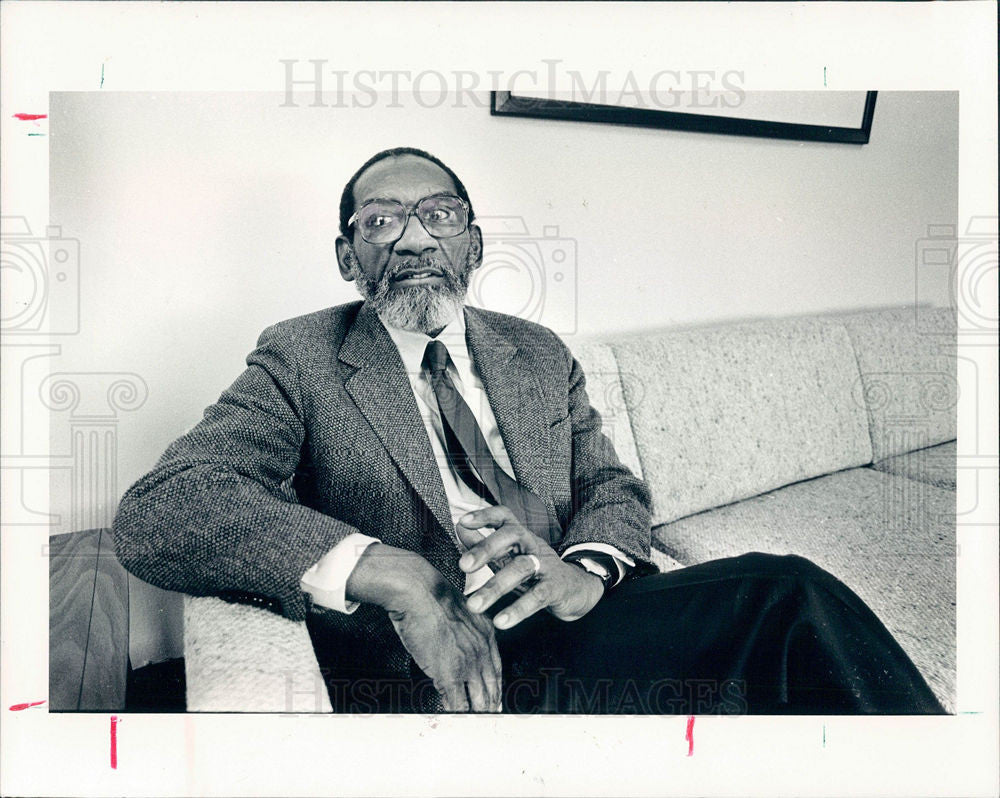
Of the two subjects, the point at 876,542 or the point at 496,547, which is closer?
the point at 496,547

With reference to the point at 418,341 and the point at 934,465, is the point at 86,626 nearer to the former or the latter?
the point at 418,341

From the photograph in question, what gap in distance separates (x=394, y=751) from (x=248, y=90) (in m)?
1.04

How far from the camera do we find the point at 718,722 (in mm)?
1136

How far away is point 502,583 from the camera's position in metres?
1.05

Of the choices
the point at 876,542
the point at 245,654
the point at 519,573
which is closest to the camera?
the point at 245,654

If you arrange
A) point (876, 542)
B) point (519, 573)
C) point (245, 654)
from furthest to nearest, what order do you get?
point (876, 542) → point (519, 573) → point (245, 654)

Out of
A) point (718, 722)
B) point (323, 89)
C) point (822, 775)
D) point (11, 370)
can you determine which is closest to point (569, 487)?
point (718, 722)

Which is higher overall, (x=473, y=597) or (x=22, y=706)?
(x=473, y=597)

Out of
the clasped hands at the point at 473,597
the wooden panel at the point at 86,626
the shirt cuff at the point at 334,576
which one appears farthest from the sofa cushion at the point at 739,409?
the wooden panel at the point at 86,626

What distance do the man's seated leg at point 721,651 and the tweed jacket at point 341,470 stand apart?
9 cm

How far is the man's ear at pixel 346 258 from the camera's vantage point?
109 centimetres


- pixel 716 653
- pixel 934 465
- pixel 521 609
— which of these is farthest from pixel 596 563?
pixel 934 465

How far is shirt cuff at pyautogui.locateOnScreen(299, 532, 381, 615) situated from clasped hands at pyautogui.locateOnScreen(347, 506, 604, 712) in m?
0.01

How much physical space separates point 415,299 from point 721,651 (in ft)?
2.31
